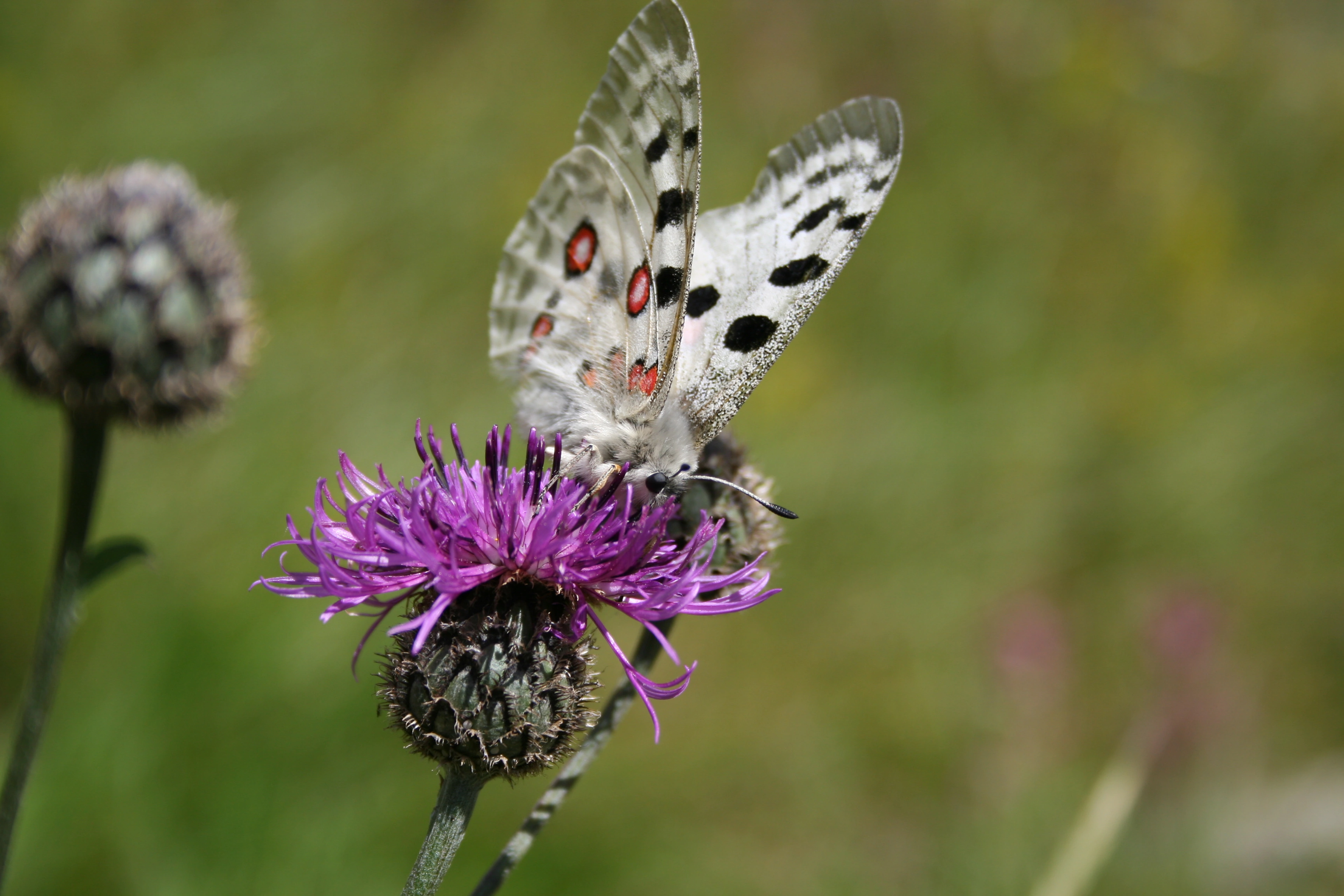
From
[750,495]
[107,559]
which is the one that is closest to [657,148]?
[750,495]

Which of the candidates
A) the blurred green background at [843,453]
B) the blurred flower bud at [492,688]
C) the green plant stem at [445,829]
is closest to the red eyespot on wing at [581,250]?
the blurred flower bud at [492,688]

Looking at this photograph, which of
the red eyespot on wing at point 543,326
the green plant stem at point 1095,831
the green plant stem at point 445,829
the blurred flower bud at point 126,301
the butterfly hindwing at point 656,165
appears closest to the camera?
the green plant stem at point 445,829

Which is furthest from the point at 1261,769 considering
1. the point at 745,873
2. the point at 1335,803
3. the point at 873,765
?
the point at 745,873

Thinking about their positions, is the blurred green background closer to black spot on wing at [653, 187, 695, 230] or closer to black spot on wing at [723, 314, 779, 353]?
black spot on wing at [723, 314, 779, 353]

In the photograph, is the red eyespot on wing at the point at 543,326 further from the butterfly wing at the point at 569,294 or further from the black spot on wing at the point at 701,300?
the black spot on wing at the point at 701,300

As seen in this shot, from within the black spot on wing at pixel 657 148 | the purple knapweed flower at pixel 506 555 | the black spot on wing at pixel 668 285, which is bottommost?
the purple knapweed flower at pixel 506 555
